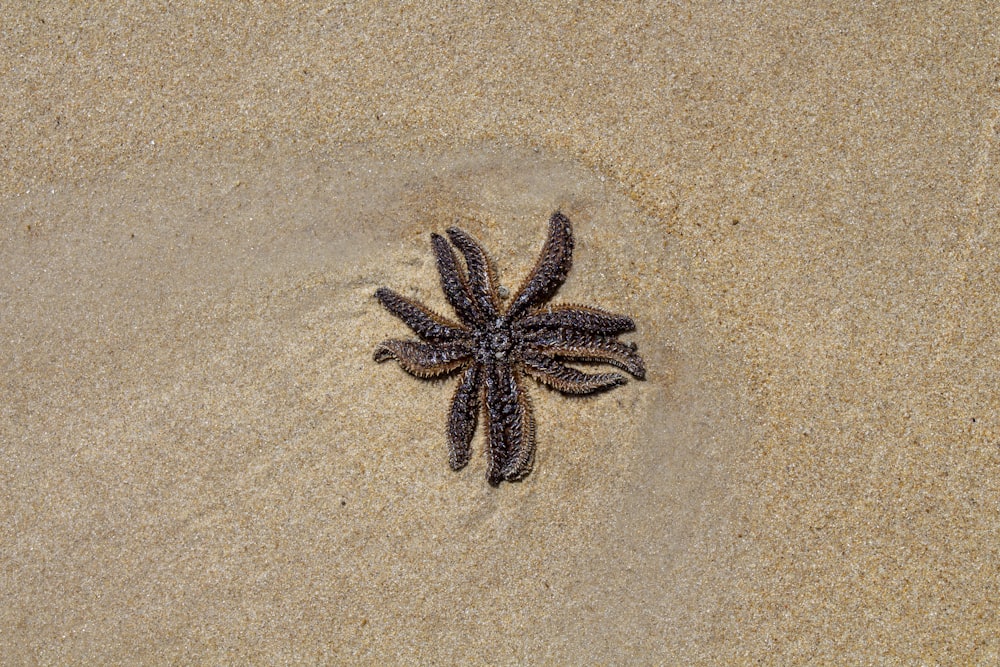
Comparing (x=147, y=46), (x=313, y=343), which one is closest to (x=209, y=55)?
(x=147, y=46)

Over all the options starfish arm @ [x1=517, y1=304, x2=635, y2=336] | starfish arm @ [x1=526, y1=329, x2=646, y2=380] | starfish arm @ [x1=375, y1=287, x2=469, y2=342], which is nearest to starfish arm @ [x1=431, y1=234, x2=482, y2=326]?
starfish arm @ [x1=375, y1=287, x2=469, y2=342]

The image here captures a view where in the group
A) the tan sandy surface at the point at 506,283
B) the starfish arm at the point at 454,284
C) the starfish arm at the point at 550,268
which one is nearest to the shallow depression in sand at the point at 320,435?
the tan sandy surface at the point at 506,283

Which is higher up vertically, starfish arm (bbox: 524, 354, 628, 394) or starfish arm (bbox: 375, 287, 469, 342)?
starfish arm (bbox: 375, 287, 469, 342)

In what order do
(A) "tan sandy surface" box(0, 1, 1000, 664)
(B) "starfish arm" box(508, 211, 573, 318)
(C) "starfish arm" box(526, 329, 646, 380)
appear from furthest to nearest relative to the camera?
(A) "tan sandy surface" box(0, 1, 1000, 664), (B) "starfish arm" box(508, 211, 573, 318), (C) "starfish arm" box(526, 329, 646, 380)

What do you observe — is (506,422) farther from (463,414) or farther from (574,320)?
(574,320)

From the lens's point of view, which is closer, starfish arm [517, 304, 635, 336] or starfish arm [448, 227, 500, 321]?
starfish arm [517, 304, 635, 336]

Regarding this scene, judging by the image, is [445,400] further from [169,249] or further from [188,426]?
[169,249]

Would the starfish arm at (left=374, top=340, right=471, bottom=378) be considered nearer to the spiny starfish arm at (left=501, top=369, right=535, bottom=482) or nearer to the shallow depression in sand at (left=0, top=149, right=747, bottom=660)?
the shallow depression in sand at (left=0, top=149, right=747, bottom=660)
